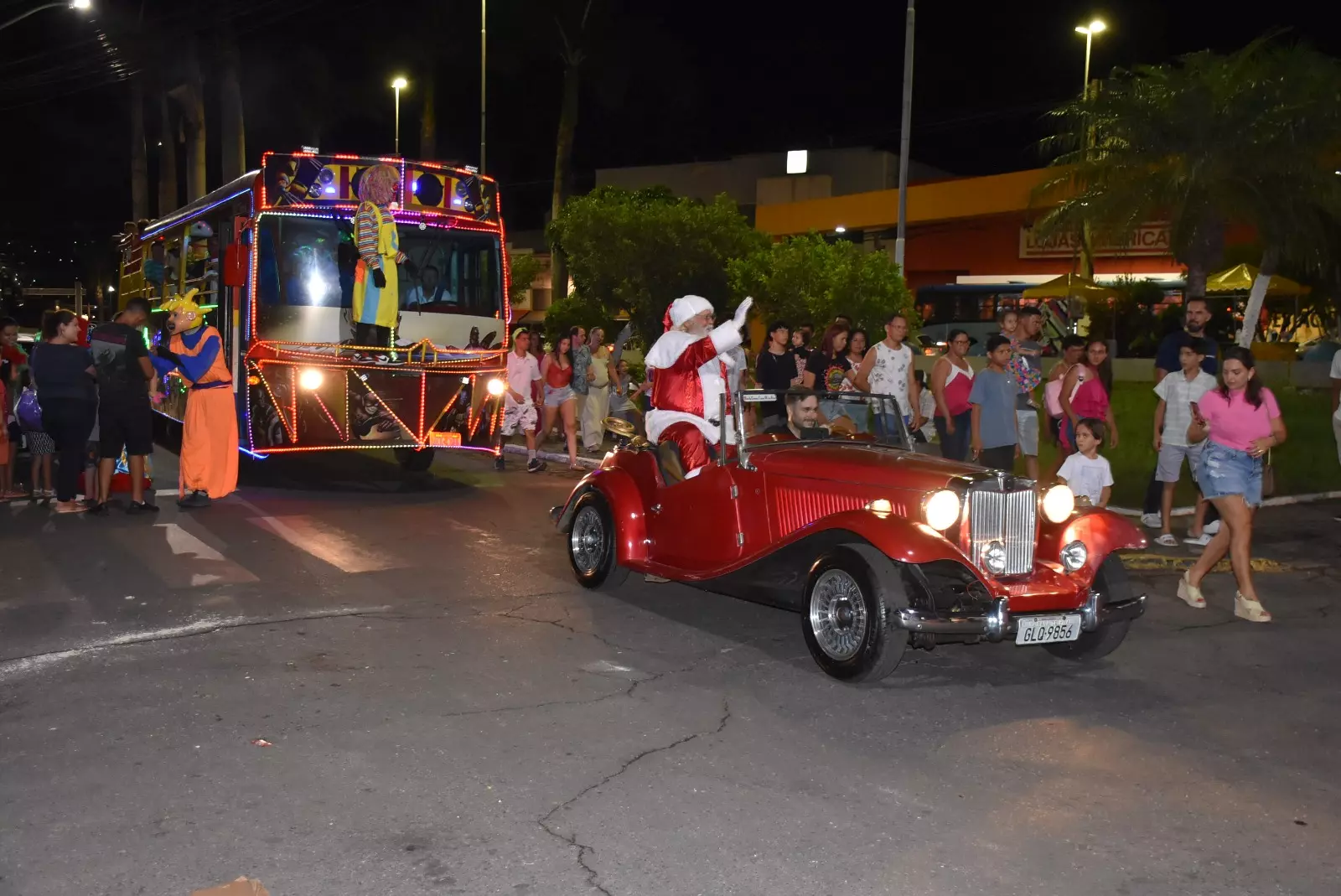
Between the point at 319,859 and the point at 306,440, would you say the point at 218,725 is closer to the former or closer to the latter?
the point at 319,859

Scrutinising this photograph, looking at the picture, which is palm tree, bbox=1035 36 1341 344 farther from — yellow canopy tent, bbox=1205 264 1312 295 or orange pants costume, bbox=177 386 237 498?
orange pants costume, bbox=177 386 237 498

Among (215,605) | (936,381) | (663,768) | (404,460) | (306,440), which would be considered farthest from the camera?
(404,460)

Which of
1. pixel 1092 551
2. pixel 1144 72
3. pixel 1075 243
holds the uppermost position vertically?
pixel 1144 72

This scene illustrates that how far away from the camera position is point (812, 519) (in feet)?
22.8

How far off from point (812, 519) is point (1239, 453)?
285cm

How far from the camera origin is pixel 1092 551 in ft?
22.1

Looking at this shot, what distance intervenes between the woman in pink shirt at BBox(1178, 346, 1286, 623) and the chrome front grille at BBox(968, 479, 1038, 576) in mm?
1860

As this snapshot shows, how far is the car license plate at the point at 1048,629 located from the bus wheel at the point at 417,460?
933 cm

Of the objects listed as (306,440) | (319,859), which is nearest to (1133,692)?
(319,859)

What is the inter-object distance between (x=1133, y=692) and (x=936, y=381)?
16.7 ft

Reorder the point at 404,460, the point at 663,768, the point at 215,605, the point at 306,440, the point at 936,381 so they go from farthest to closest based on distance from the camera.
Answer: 1. the point at 404,460
2. the point at 306,440
3. the point at 936,381
4. the point at 215,605
5. the point at 663,768

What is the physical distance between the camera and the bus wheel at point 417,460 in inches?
581

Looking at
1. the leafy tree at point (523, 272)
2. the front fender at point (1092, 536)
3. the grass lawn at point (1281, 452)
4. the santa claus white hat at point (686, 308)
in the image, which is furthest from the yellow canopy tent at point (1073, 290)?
the front fender at point (1092, 536)

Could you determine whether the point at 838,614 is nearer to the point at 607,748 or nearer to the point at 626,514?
the point at 607,748
